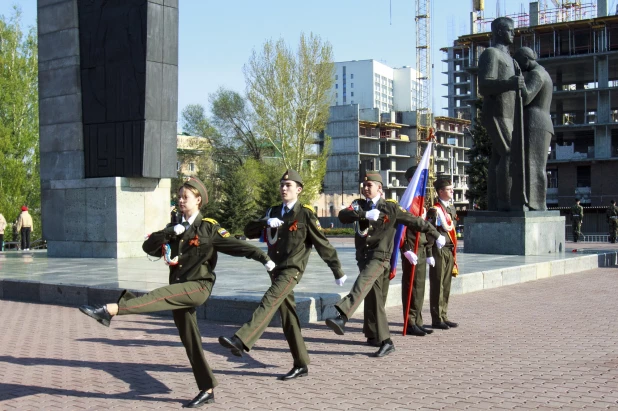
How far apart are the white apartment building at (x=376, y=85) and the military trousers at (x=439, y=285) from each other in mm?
124420

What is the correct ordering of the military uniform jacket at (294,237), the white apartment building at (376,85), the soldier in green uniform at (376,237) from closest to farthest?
1. the military uniform jacket at (294,237)
2. the soldier in green uniform at (376,237)
3. the white apartment building at (376,85)

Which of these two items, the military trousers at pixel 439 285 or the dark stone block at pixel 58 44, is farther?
the dark stone block at pixel 58 44

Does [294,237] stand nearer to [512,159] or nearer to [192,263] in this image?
[192,263]

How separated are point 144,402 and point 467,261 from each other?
447 inches

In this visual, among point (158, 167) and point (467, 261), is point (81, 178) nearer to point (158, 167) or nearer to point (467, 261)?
point (158, 167)

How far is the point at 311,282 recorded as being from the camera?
40.6 feet

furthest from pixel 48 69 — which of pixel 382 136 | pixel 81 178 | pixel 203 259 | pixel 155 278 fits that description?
pixel 382 136

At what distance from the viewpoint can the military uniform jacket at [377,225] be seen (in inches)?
309

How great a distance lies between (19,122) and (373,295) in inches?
1351

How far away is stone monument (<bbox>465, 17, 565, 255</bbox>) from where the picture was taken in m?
18.1

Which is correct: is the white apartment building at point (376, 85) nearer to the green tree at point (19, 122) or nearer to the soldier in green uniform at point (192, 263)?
the green tree at point (19, 122)

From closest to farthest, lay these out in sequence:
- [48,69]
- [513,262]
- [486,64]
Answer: [513,262] → [486,64] → [48,69]

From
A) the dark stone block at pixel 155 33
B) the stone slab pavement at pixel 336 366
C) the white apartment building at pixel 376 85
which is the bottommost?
the stone slab pavement at pixel 336 366

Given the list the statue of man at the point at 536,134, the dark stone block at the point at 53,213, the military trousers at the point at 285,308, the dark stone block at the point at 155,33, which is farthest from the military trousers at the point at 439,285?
the dark stone block at the point at 53,213
